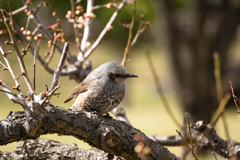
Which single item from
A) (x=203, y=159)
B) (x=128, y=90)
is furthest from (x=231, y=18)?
(x=128, y=90)

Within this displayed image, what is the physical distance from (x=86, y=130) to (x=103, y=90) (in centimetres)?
85

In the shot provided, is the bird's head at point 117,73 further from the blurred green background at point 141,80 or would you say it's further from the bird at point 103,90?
the blurred green background at point 141,80

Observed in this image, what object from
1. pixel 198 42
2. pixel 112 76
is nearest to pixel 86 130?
pixel 112 76

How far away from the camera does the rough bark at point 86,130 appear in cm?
188

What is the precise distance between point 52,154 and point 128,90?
10379 millimetres

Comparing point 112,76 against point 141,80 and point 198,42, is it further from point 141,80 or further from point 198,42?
point 141,80

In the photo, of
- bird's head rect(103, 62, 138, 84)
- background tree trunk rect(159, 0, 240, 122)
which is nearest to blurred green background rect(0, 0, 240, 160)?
background tree trunk rect(159, 0, 240, 122)

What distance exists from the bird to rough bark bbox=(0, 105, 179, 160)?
24.4 inches

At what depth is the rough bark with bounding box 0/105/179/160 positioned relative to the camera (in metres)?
1.88

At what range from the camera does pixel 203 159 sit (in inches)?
283

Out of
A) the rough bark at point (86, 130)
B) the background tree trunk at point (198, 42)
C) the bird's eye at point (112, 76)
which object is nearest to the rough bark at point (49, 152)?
the rough bark at point (86, 130)

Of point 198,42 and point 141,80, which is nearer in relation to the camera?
point 198,42

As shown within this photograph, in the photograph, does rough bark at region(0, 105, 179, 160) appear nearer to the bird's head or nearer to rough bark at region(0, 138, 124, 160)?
rough bark at region(0, 138, 124, 160)

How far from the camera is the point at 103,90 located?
2994 mm
